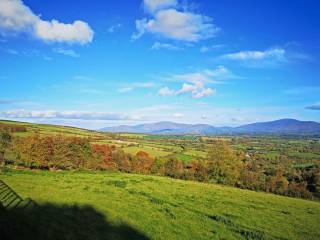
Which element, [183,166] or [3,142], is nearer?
[3,142]

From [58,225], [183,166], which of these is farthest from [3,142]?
[58,225]

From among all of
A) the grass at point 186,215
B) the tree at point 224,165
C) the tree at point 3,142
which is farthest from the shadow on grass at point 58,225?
the tree at point 3,142

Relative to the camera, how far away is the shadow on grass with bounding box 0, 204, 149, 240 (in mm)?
16484

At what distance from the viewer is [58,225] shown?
19.3 m

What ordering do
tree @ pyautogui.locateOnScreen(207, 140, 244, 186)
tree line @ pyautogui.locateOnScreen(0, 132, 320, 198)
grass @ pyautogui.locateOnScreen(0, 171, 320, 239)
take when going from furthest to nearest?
tree @ pyautogui.locateOnScreen(207, 140, 244, 186) → tree line @ pyautogui.locateOnScreen(0, 132, 320, 198) → grass @ pyautogui.locateOnScreen(0, 171, 320, 239)

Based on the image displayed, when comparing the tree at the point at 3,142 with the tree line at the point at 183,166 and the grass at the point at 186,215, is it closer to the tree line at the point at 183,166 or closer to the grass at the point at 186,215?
the tree line at the point at 183,166

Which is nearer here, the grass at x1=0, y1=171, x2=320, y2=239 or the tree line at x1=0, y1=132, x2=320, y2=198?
the grass at x1=0, y1=171, x2=320, y2=239

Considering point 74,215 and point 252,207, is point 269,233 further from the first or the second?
point 74,215

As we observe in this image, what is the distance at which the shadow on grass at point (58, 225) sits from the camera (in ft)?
54.1

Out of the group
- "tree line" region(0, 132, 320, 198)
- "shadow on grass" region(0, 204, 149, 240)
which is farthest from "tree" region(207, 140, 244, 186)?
"shadow on grass" region(0, 204, 149, 240)

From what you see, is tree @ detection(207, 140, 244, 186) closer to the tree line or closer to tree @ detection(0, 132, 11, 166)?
the tree line

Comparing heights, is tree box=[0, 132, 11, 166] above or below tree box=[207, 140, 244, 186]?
above

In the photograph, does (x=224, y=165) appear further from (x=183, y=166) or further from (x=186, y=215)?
(x=186, y=215)

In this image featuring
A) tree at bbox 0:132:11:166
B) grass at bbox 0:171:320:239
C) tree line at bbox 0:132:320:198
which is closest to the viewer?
grass at bbox 0:171:320:239
